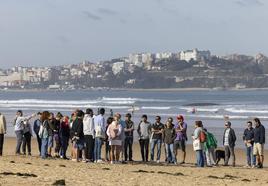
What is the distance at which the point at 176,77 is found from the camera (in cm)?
19975

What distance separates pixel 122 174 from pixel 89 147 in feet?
11.1

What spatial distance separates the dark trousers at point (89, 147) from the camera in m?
18.1

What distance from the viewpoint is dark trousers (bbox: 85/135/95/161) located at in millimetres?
18141

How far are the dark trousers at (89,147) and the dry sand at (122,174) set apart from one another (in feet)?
2.10

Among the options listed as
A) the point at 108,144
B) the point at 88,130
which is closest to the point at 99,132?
the point at 88,130

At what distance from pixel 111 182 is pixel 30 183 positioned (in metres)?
1.92

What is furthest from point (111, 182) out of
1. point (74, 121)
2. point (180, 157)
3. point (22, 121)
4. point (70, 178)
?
point (180, 157)

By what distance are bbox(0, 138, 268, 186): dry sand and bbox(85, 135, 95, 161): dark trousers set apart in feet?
2.10

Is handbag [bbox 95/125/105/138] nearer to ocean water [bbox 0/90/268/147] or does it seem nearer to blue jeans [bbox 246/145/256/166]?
blue jeans [bbox 246/145/256/166]

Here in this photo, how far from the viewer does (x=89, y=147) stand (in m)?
18.4

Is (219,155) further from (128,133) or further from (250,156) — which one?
(128,133)

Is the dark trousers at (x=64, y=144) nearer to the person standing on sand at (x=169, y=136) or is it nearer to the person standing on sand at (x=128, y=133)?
the person standing on sand at (x=128, y=133)

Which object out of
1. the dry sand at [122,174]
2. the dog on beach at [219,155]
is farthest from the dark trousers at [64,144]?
the dog on beach at [219,155]

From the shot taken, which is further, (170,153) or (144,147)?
(144,147)
